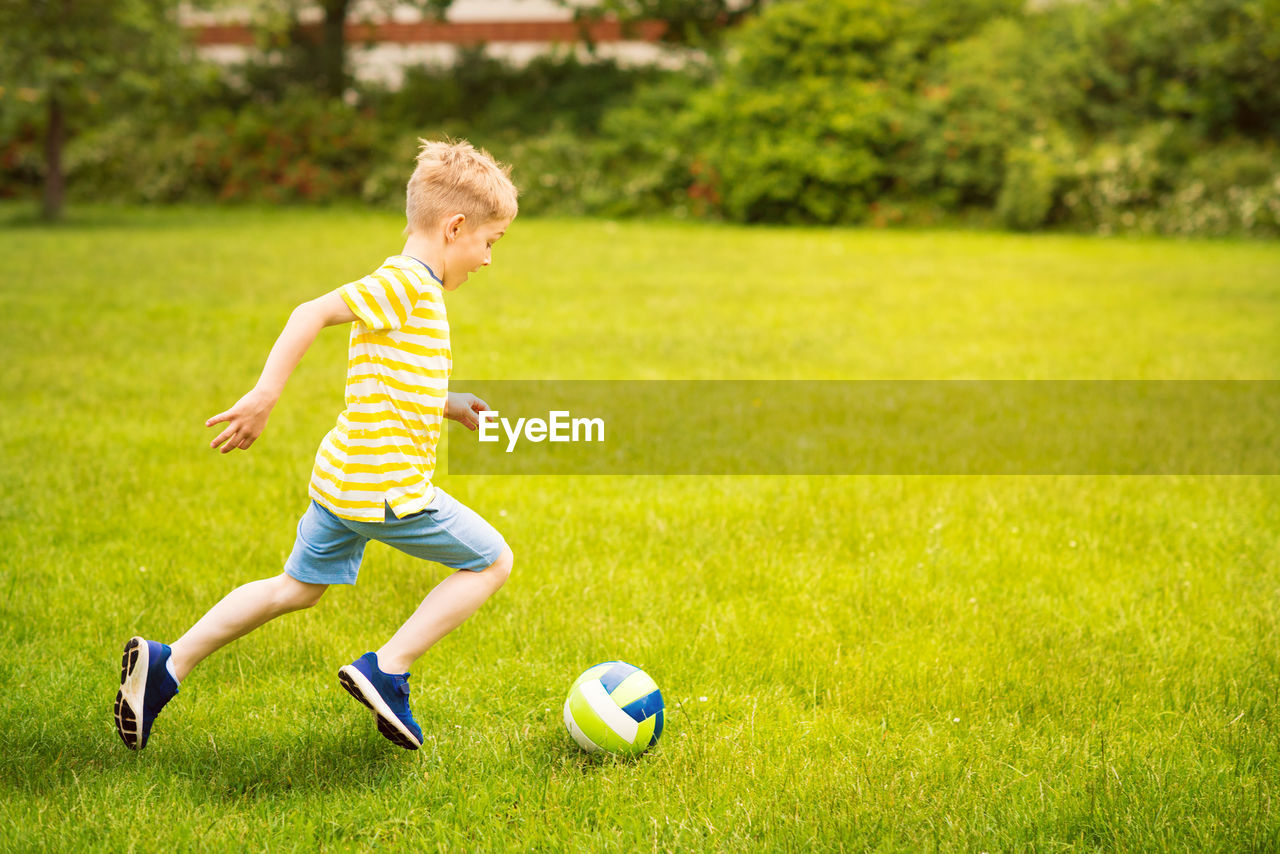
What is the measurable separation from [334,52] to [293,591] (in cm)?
2992

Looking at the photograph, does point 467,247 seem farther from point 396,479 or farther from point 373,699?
point 373,699

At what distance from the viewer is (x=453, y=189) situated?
9.52ft

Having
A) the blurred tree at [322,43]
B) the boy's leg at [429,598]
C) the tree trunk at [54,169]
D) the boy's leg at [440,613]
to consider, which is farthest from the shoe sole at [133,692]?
the blurred tree at [322,43]

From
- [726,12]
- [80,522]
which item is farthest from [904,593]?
[726,12]

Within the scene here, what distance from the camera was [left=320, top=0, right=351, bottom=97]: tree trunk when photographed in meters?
29.8

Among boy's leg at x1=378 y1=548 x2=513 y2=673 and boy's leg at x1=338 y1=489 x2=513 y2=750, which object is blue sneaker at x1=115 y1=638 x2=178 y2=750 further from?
boy's leg at x1=378 y1=548 x2=513 y2=673

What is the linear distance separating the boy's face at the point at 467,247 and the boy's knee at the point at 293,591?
898mm

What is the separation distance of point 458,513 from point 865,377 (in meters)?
5.57

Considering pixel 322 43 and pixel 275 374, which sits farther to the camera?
pixel 322 43

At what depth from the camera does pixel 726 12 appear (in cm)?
2812

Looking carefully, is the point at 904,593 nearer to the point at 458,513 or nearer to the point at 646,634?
the point at 646,634

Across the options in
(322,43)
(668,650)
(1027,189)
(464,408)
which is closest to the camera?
(464,408)

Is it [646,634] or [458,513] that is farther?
[646,634]

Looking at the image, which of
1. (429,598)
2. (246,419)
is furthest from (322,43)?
(246,419)
